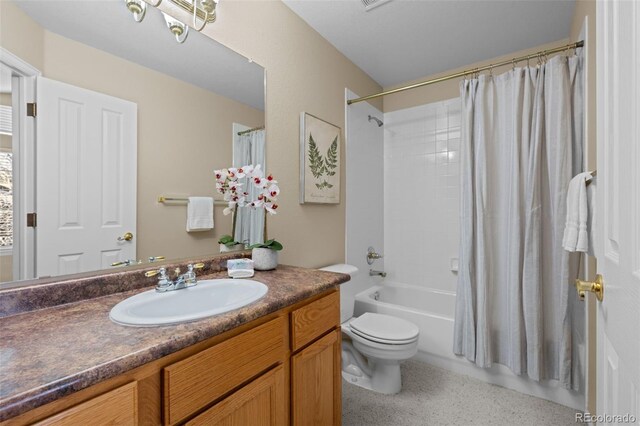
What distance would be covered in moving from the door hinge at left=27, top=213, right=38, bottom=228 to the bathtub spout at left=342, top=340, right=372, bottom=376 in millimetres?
1815

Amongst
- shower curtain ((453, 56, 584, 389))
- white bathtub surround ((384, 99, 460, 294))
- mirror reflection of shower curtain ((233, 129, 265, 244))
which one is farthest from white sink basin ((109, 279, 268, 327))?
white bathtub surround ((384, 99, 460, 294))

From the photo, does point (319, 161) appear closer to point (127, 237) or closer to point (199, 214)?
point (199, 214)

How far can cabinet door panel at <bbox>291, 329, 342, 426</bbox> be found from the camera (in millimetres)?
1102

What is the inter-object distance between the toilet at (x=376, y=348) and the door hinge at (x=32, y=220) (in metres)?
1.62

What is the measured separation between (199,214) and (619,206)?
144cm

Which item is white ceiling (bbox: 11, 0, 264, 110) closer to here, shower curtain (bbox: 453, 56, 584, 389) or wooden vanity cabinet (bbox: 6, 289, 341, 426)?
wooden vanity cabinet (bbox: 6, 289, 341, 426)

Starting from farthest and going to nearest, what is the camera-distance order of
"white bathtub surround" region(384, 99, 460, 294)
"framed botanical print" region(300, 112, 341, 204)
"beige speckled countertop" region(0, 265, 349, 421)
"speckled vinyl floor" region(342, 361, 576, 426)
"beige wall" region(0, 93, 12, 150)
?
"white bathtub surround" region(384, 99, 460, 294), "framed botanical print" region(300, 112, 341, 204), "speckled vinyl floor" region(342, 361, 576, 426), "beige wall" region(0, 93, 12, 150), "beige speckled countertop" region(0, 265, 349, 421)

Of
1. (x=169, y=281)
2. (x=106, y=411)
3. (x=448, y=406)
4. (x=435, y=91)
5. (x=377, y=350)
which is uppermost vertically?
(x=435, y=91)

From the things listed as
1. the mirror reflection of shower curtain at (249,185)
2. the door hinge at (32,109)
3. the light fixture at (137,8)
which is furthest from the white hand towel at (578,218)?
the door hinge at (32,109)

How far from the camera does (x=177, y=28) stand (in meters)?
1.34

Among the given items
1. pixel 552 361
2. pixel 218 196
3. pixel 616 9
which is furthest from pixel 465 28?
pixel 552 361

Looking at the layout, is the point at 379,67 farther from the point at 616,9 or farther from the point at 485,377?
the point at 485,377

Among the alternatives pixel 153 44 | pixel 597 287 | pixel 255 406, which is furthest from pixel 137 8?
pixel 597 287

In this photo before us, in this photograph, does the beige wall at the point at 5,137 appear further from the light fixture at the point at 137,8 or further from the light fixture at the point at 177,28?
the light fixture at the point at 177,28
